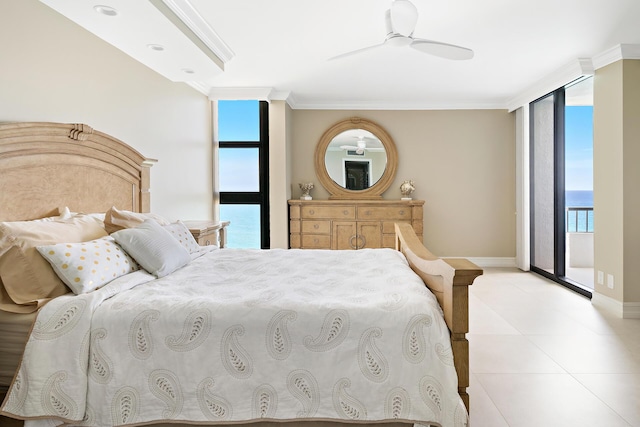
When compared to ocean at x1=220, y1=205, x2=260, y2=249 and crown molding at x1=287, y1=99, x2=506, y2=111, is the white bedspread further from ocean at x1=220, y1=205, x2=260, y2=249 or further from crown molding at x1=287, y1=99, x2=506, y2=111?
crown molding at x1=287, y1=99, x2=506, y2=111

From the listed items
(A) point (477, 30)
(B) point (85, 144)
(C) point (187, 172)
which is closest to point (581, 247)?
(A) point (477, 30)

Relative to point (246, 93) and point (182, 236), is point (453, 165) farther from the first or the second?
point (182, 236)

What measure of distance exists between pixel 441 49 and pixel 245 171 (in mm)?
3414

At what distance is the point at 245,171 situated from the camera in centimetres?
565

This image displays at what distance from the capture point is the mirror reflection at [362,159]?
590 cm

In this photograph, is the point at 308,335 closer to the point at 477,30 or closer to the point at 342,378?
the point at 342,378

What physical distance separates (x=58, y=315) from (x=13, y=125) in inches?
44.1

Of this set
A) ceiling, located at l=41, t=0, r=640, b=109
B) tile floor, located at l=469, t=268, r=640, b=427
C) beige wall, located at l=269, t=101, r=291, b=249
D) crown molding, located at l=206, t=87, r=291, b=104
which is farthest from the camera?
beige wall, located at l=269, t=101, r=291, b=249

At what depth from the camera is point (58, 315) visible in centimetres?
158

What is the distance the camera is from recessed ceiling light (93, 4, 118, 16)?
2459 mm

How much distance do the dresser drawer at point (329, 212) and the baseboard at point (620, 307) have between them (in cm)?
288

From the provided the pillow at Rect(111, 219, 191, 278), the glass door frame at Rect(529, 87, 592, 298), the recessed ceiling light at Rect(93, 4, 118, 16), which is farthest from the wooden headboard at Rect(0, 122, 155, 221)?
the glass door frame at Rect(529, 87, 592, 298)

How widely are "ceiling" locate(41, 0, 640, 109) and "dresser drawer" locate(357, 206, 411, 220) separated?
60.7 inches

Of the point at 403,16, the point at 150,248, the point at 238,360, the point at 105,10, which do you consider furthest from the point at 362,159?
the point at 238,360
